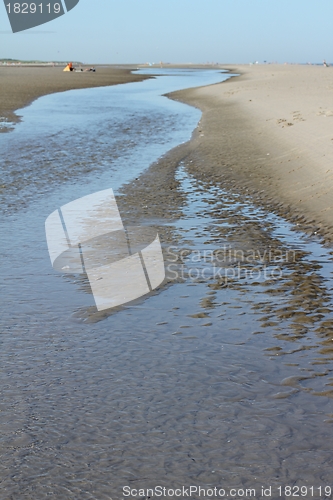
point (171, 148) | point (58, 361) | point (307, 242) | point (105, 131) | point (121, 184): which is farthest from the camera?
point (105, 131)

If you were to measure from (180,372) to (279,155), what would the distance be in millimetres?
9511

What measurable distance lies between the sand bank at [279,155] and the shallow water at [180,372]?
4.87 ft

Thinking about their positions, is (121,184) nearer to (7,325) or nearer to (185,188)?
(185,188)

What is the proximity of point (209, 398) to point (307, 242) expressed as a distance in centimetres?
403

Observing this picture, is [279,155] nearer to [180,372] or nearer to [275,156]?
[275,156]

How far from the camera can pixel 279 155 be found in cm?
1320

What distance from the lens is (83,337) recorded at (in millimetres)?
5004

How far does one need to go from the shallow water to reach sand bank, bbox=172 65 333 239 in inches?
58.5

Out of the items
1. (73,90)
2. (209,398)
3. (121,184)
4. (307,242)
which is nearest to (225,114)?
(121,184)

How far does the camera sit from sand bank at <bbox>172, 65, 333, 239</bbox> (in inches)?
379

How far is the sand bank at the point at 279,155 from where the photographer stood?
9633 millimetres
